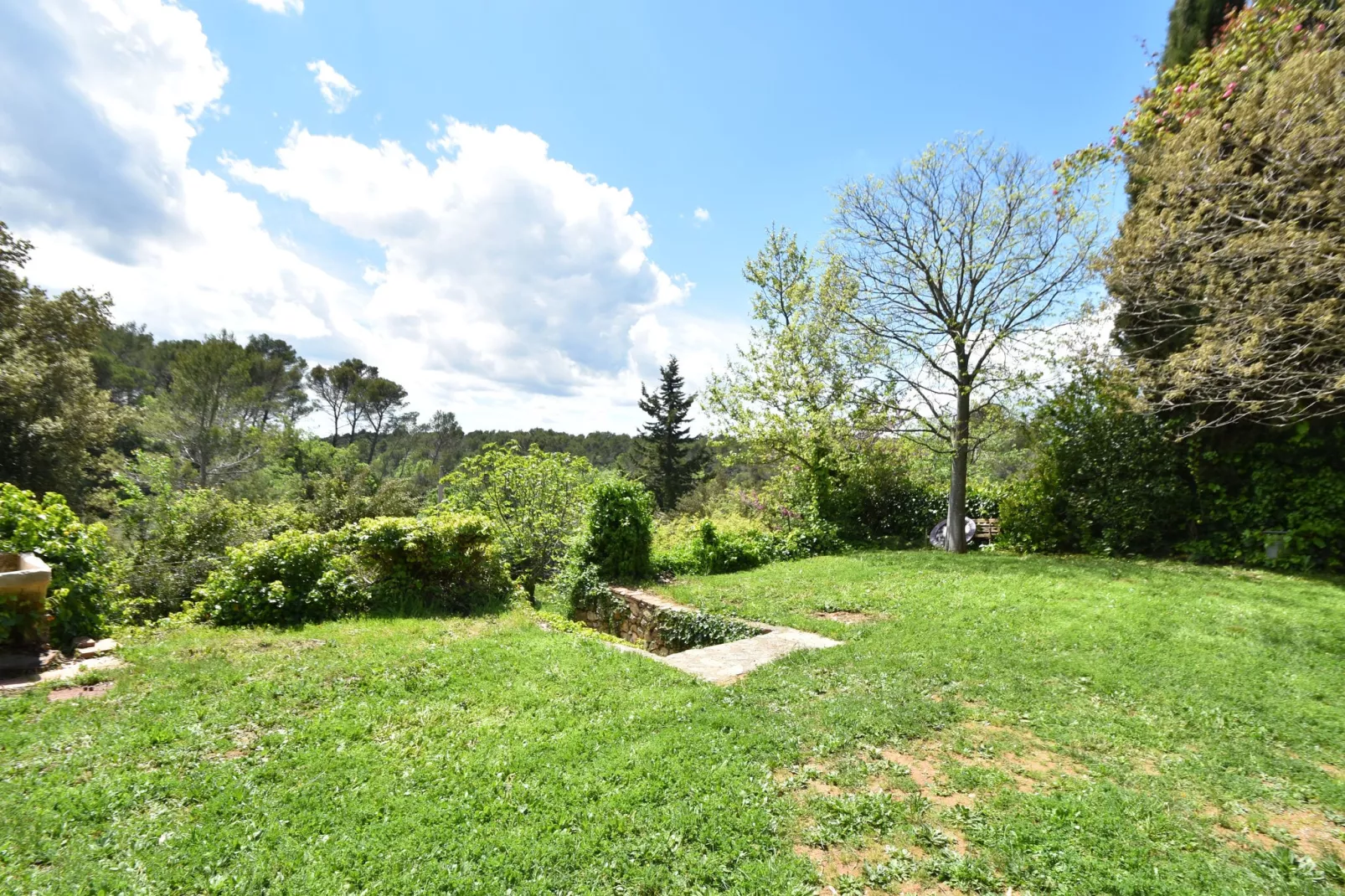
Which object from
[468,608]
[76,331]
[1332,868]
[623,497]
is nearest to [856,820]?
[1332,868]

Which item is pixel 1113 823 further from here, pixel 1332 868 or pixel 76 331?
pixel 76 331

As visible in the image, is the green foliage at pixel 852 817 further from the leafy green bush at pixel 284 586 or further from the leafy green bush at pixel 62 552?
the leafy green bush at pixel 62 552

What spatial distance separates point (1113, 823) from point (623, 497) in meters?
7.96

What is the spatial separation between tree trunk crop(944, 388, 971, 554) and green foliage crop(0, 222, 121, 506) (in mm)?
18101

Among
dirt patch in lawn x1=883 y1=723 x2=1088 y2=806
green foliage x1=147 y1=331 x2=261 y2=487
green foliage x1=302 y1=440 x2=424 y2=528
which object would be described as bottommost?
dirt patch in lawn x1=883 y1=723 x2=1088 y2=806

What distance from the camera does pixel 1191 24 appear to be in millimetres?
10344

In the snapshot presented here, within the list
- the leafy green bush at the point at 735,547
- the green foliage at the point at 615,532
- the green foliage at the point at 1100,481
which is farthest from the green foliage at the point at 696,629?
the green foliage at the point at 1100,481

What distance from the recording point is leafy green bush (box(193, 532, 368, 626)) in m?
6.55

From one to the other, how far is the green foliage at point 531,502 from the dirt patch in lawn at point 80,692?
25.1 feet

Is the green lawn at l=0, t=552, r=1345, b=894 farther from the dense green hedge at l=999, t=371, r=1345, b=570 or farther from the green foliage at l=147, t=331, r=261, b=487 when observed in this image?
the green foliage at l=147, t=331, r=261, b=487

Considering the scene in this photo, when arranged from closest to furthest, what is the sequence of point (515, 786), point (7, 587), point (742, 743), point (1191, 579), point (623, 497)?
point (515, 786) < point (742, 743) < point (7, 587) < point (1191, 579) < point (623, 497)

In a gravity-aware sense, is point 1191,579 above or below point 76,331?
below

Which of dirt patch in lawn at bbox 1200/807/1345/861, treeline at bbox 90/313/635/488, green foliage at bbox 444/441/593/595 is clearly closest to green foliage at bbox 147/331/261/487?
treeline at bbox 90/313/635/488

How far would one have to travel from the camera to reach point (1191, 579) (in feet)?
26.1
